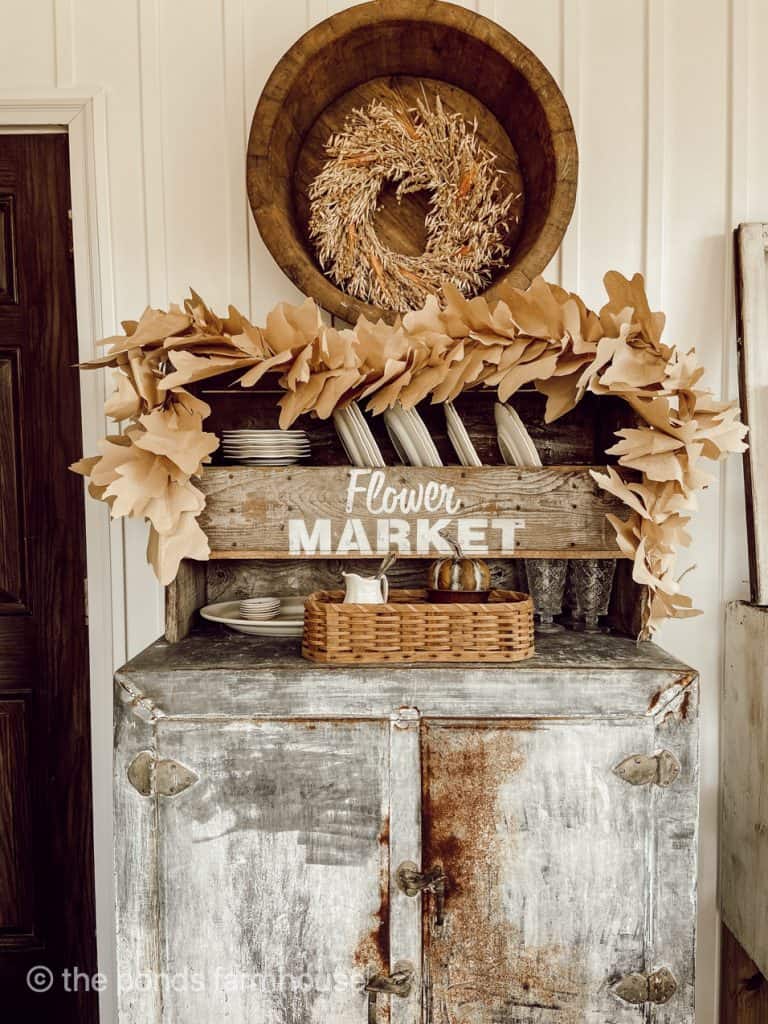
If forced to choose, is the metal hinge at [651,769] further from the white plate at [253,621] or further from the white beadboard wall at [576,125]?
the white beadboard wall at [576,125]

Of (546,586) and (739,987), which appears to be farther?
(739,987)

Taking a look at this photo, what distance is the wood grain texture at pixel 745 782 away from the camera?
1.78 meters

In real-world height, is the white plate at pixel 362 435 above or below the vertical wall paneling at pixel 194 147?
below

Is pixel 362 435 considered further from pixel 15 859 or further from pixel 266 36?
pixel 15 859

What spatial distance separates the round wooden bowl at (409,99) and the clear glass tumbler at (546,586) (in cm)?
57

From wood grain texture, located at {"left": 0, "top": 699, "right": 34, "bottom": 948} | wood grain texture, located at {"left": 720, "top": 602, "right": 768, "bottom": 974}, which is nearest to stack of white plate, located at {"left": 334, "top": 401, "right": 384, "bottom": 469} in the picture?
wood grain texture, located at {"left": 720, "top": 602, "right": 768, "bottom": 974}

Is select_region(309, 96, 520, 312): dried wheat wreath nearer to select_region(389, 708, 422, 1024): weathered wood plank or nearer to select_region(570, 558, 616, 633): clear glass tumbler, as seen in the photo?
select_region(570, 558, 616, 633): clear glass tumbler

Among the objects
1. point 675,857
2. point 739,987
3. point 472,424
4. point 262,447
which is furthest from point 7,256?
point 739,987

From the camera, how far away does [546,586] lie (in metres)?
1.71

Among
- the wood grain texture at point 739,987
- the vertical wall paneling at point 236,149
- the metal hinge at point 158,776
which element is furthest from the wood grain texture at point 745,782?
the vertical wall paneling at point 236,149

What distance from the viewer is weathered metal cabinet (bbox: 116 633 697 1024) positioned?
140 cm

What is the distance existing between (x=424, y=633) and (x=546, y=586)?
374mm

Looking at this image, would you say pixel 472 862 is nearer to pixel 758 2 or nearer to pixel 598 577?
pixel 598 577

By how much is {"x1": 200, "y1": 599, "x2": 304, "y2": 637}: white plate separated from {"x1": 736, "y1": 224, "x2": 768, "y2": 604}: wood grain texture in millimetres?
1040
